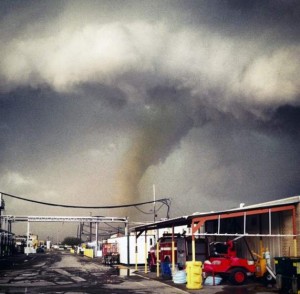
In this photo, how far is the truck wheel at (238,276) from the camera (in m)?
21.7

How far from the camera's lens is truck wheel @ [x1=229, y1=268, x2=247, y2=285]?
21672 mm

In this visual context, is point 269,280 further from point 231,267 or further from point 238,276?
point 231,267

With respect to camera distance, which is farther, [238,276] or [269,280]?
[238,276]

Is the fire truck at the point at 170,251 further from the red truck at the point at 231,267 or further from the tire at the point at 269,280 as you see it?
the tire at the point at 269,280

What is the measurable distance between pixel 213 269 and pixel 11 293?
33.5 feet

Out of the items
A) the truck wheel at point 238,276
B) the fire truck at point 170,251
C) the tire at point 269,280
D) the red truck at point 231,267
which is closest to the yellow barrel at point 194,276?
the red truck at point 231,267

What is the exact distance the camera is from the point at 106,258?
49250 millimetres

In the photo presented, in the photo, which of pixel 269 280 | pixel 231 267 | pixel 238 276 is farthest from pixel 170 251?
pixel 269 280

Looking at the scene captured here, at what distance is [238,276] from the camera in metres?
21.8

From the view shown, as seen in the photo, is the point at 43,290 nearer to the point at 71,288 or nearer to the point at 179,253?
the point at 71,288

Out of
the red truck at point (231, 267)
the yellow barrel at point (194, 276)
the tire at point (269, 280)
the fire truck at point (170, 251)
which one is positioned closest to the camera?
the yellow barrel at point (194, 276)

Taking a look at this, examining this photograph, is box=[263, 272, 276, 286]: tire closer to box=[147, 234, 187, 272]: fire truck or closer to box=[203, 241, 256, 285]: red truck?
box=[203, 241, 256, 285]: red truck

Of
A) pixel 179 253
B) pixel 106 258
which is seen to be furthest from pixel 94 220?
pixel 179 253

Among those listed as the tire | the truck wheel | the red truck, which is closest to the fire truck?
the red truck
